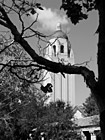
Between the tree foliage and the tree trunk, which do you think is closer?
the tree trunk

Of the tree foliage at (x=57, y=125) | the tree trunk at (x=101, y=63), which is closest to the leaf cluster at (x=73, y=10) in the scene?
the tree trunk at (x=101, y=63)

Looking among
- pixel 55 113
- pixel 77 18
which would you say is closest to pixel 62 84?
pixel 55 113

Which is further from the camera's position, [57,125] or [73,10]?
[57,125]

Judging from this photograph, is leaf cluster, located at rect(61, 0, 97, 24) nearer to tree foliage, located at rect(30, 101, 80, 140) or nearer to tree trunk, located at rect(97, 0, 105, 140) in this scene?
tree trunk, located at rect(97, 0, 105, 140)

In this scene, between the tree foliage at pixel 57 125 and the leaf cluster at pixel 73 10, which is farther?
the tree foliage at pixel 57 125

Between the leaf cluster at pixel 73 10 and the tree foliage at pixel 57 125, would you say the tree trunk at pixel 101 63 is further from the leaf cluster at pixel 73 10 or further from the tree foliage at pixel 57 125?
the tree foliage at pixel 57 125

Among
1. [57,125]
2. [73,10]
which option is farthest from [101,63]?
[57,125]

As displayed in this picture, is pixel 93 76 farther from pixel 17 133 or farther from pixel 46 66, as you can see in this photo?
pixel 17 133

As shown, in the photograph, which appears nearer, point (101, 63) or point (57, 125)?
point (101, 63)

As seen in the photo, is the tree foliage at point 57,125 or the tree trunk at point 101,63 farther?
the tree foliage at point 57,125

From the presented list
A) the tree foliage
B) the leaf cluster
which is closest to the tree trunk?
the leaf cluster

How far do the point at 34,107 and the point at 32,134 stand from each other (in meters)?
2.49

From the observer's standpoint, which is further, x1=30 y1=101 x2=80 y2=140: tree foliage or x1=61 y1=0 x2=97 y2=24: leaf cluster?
x1=30 y1=101 x2=80 y2=140: tree foliage

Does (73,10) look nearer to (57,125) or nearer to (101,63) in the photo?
(101,63)
